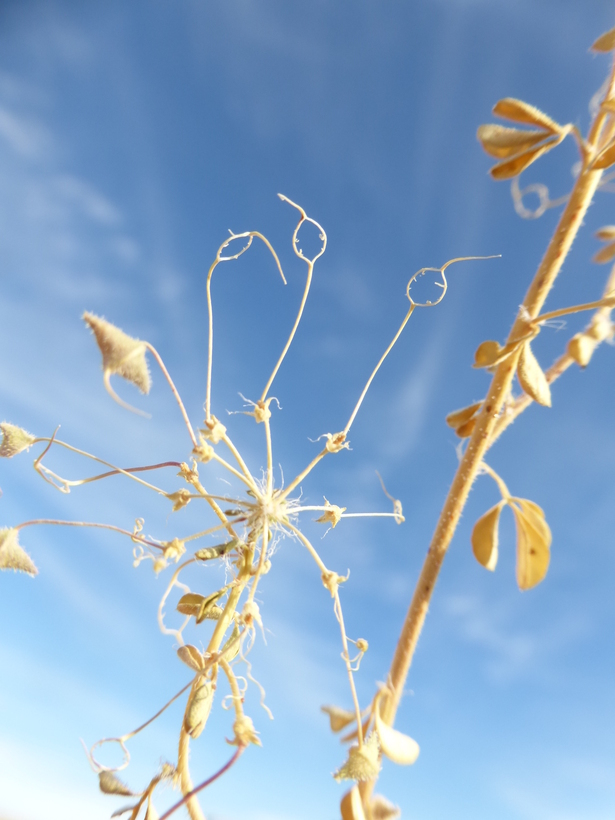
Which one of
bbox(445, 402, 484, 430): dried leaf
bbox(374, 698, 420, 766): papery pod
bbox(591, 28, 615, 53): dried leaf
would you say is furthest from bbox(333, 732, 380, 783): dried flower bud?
bbox(591, 28, 615, 53): dried leaf

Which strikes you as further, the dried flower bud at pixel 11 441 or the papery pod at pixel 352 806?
the dried flower bud at pixel 11 441

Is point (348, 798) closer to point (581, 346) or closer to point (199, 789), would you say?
point (199, 789)

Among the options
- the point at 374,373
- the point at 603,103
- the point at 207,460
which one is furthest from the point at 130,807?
the point at 603,103

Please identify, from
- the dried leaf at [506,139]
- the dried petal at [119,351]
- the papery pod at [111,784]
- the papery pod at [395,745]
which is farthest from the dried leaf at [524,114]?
the papery pod at [111,784]

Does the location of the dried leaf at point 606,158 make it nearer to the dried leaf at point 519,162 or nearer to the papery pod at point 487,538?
the dried leaf at point 519,162

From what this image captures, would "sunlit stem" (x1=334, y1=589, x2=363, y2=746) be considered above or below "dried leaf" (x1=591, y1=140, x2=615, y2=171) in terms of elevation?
below

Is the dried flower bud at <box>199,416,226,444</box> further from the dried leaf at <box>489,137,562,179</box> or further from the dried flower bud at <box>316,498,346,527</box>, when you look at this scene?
the dried leaf at <box>489,137,562,179</box>

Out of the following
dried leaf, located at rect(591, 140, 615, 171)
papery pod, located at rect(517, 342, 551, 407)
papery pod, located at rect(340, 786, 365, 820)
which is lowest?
papery pod, located at rect(340, 786, 365, 820)
